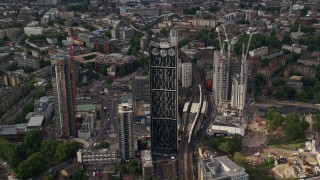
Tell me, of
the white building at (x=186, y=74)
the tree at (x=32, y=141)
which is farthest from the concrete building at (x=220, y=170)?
the white building at (x=186, y=74)

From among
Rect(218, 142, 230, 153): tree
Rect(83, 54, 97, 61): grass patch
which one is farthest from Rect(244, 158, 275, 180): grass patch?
Rect(83, 54, 97, 61): grass patch

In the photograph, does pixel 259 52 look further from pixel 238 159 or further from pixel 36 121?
pixel 36 121

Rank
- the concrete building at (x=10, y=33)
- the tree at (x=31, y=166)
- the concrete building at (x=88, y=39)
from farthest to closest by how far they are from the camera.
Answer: the concrete building at (x=10, y=33), the concrete building at (x=88, y=39), the tree at (x=31, y=166)

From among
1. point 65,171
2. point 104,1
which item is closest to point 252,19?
point 104,1

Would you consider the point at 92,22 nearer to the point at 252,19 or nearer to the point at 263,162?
the point at 252,19

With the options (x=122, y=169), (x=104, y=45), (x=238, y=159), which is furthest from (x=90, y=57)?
(x=238, y=159)

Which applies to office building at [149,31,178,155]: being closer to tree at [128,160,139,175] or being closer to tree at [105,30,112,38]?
tree at [128,160,139,175]

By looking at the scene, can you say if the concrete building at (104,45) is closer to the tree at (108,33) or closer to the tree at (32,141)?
the tree at (108,33)
